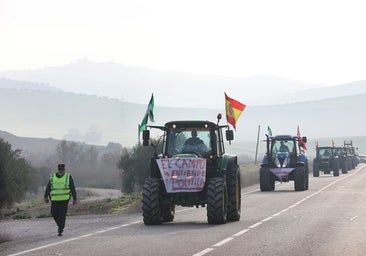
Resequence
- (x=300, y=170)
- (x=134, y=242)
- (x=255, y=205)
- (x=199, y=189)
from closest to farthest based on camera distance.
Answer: (x=134, y=242)
(x=199, y=189)
(x=255, y=205)
(x=300, y=170)

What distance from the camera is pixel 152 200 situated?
21.0 metres

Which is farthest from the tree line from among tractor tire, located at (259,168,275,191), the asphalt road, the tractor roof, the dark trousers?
the dark trousers

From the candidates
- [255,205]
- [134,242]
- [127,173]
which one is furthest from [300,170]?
[127,173]

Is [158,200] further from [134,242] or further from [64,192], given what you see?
[134,242]

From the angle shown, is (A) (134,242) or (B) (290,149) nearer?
(A) (134,242)

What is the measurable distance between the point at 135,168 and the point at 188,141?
5618 centimetres

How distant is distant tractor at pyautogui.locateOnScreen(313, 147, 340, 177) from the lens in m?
68.4

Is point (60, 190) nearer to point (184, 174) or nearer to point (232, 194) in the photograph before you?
point (184, 174)

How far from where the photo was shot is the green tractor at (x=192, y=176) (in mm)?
21047

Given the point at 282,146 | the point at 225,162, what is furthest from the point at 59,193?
the point at 282,146

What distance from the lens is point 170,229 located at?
65.9 feet

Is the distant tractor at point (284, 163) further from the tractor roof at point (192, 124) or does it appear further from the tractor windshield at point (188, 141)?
the tractor roof at point (192, 124)

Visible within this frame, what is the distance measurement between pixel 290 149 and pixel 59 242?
2663cm

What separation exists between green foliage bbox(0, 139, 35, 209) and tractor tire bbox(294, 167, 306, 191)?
20.5 m
